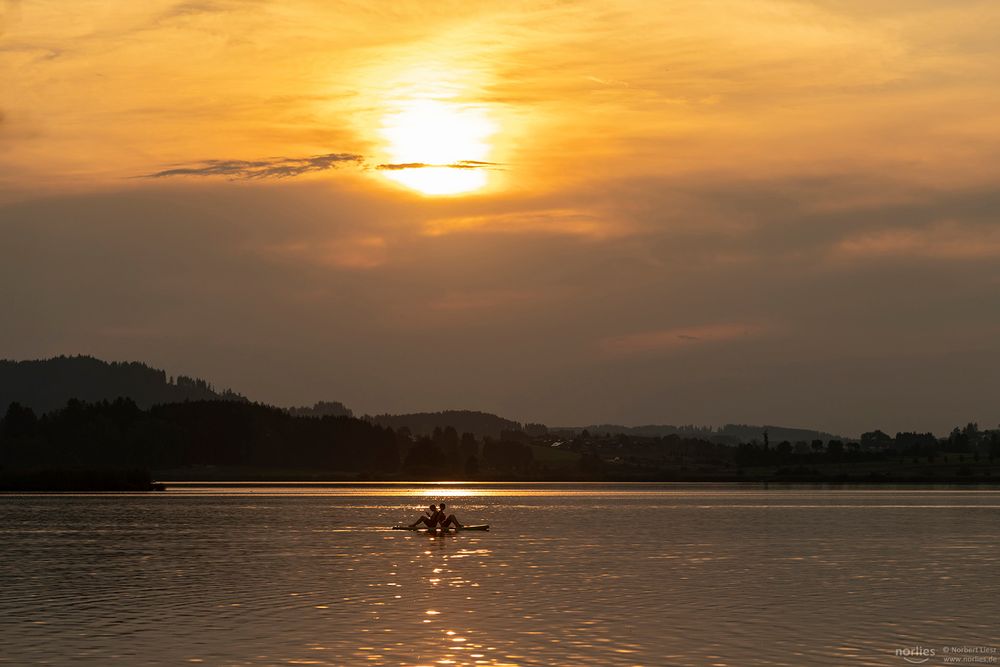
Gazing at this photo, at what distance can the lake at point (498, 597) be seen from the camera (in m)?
39.5

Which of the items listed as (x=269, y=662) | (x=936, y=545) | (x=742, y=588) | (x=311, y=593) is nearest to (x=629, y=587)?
(x=742, y=588)

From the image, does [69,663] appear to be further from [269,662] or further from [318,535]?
[318,535]

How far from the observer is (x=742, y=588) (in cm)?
5806

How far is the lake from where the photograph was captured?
39.5m

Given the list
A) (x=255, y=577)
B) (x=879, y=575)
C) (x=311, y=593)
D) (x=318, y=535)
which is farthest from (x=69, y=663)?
(x=318, y=535)

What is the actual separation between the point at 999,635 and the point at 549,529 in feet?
229

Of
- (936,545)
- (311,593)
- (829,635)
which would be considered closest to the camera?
(829,635)

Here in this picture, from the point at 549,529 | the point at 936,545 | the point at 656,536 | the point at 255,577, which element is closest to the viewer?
the point at 255,577

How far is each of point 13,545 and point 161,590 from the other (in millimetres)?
34213

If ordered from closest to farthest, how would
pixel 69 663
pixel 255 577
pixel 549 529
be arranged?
pixel 69 663, pixel 255 577, pixel 549 529

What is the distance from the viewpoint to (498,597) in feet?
178

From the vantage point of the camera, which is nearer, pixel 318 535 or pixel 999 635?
pixel 999 635

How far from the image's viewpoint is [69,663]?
37.1m

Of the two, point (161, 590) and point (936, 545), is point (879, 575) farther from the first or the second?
point (161, 590)
